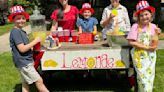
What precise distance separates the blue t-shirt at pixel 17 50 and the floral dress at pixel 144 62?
1376mm

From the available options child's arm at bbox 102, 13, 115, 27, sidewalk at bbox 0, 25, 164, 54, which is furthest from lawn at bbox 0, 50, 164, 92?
sidewalk at bbox 0, 25, 164, 54

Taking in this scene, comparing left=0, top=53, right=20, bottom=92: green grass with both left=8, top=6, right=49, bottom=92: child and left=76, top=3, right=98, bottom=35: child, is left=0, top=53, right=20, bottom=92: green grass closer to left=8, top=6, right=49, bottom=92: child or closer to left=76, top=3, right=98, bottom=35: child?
left=8, top=6, right=49, bottom=92: child

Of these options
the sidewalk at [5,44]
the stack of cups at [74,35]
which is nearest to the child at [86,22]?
the stack of cups at [74,35]

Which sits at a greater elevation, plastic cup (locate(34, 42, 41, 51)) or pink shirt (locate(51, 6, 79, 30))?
pink shirt (locate(51, 6, 79, 30))

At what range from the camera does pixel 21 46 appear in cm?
483

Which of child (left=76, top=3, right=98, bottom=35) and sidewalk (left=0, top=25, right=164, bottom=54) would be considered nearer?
child (left=76, top=3, right=98, bottom=35)

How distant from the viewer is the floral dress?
194 inches

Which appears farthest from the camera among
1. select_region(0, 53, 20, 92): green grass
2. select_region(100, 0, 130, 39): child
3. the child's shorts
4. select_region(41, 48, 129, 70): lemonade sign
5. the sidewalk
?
the sidewalk

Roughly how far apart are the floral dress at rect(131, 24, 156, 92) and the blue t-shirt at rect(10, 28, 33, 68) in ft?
4.51

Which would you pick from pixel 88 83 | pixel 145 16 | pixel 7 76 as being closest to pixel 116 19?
pixel 145 16

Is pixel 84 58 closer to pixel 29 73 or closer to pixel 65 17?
pixel 29 73

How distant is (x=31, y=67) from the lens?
5004 mm

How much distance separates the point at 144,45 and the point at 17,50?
5.33 ft

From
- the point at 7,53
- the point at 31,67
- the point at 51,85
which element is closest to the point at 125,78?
the point at 51,85
